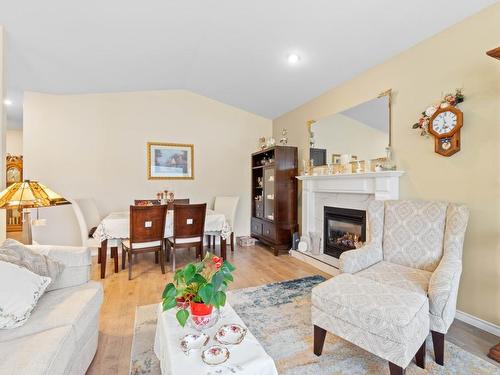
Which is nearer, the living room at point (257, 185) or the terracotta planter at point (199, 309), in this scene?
the terracotta planter at point (199, 309)

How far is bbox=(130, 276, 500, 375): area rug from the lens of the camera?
1.71 metres

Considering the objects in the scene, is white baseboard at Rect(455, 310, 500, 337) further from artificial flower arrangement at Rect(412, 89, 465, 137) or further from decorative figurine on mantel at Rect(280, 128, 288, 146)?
decorative figurine on mantel at Rect(280, 128, 288, 146)

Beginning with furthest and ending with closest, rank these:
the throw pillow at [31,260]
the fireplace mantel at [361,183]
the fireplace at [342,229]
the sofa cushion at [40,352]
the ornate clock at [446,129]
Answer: the fireplace at [342,229]
the fireplace mantel at [361,183]
the ornate clock at [446,129]
the throw pillow at [31,260]
the sofa cushion at [40,352]

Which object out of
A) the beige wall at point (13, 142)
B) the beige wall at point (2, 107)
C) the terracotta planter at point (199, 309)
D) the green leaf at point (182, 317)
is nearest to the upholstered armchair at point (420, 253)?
the terracotta planter at point (199, 309)

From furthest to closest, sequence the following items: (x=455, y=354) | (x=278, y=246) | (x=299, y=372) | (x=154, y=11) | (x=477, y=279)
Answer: (x=278, y=246), (x=154, y=11), (x=477, y=279), (x=455, y=354), (x=299, y=372)

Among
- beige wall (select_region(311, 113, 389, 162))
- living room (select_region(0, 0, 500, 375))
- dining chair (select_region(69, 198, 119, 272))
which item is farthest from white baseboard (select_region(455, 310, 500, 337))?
dining chair (select_region(69, 198, 119, 272))

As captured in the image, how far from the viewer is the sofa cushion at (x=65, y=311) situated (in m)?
1.35

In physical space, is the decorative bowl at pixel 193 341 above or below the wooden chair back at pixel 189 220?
below

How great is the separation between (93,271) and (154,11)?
11.0 ft

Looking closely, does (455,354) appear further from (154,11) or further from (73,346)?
(154,11)

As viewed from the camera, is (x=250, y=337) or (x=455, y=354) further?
(x=455, y=354)

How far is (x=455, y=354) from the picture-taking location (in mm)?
1848

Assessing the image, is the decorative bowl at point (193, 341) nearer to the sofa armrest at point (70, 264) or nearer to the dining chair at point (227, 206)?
the sofa armrest at point (70, 264)

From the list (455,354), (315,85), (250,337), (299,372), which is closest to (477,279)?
(455,354)
